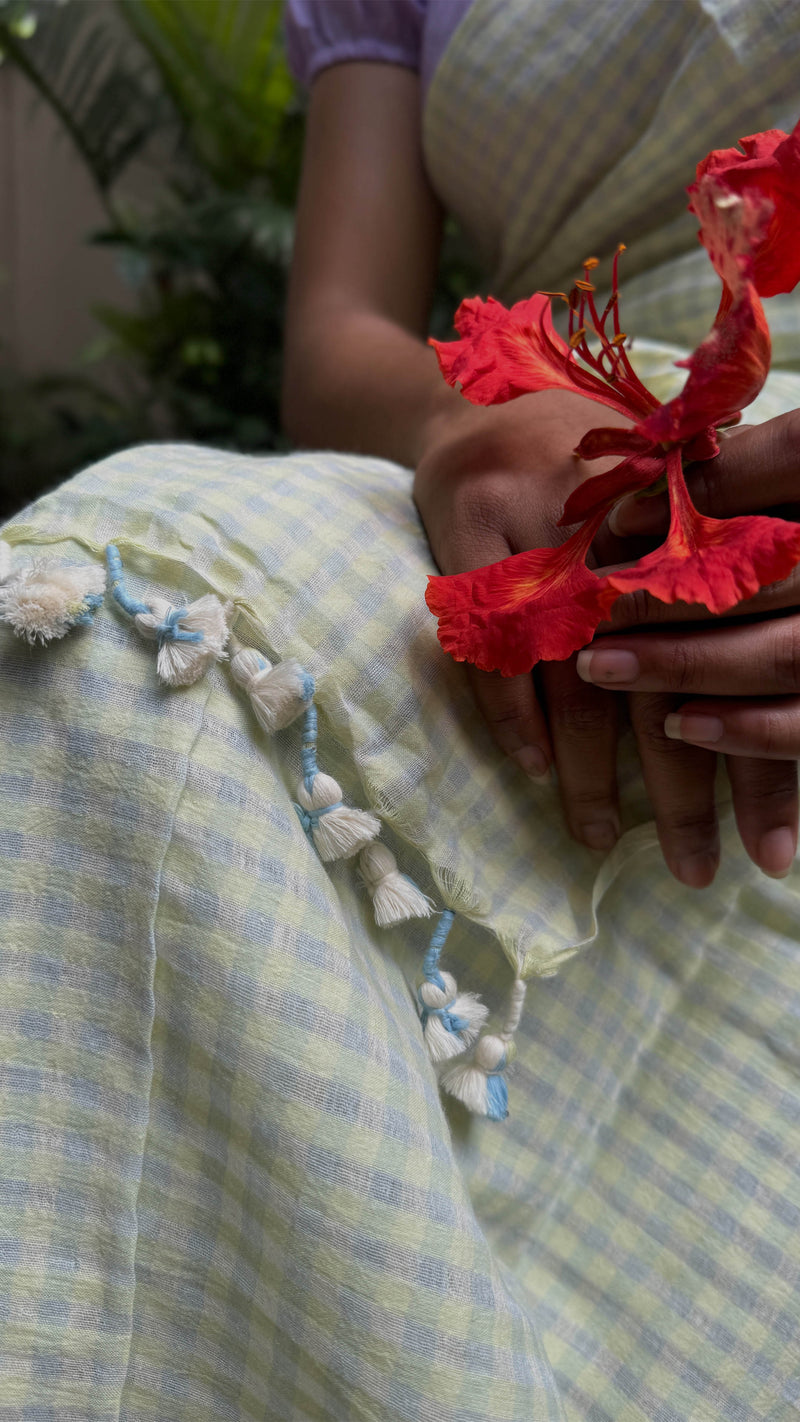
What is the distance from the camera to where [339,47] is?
87 centimetres

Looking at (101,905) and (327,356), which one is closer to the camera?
(101,905)

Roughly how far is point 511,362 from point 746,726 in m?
0.19

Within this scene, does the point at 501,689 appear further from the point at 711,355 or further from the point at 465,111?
the point at 465,111

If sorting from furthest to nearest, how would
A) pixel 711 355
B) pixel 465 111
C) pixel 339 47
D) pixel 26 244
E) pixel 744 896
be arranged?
pixel 26 244, pixel 339 47, pixel 465 111, pixel 744 896, pixel 711 355

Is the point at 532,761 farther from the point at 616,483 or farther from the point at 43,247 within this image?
the point at 43,247

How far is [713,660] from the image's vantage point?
1.28 ft

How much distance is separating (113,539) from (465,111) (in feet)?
1.84

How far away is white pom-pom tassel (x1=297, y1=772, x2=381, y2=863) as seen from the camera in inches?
15.3

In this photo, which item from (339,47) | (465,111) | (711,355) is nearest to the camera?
(711,355)

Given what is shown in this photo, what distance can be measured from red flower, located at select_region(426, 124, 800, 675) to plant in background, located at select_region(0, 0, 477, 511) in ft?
4.37

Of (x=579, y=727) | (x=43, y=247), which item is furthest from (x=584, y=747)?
(x=43, y=247)

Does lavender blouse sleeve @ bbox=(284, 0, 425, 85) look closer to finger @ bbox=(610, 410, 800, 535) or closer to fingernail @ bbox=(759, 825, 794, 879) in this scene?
finger @ bbox=(610, 410, 800, 535)

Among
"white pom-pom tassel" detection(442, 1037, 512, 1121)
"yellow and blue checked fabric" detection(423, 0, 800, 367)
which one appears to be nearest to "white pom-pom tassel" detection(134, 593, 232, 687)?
"white pom-pom tassel" detection(442, 1037, 512, 1121)

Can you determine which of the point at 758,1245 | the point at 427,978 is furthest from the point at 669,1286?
the point at 427,978
